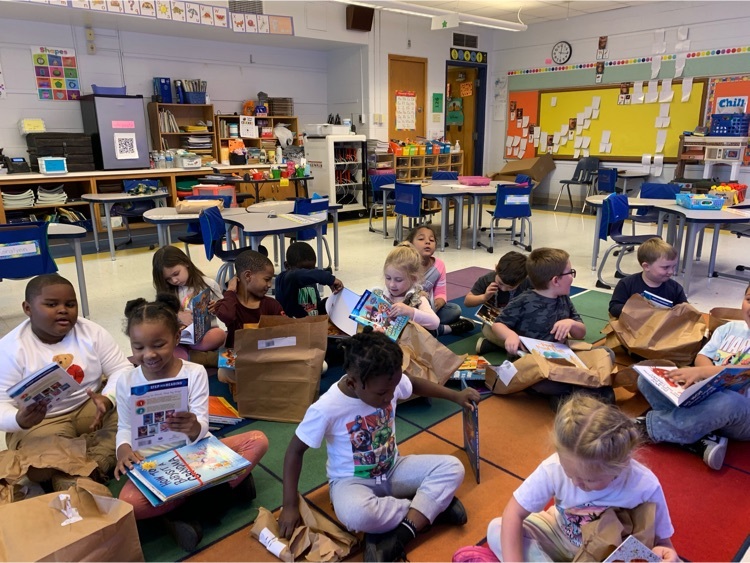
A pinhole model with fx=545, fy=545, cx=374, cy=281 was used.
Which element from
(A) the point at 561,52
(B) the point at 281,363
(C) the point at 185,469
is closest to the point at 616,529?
(C) the point at 185,469

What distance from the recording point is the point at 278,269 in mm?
5352

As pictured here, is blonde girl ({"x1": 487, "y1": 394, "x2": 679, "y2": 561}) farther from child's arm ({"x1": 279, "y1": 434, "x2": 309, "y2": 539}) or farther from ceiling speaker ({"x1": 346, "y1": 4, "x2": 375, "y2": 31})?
ceiling speaker ({"x1": 346, "y1": 4, "x2": 375, "y2": 31})

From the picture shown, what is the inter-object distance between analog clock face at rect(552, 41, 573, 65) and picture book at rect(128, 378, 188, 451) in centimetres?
932

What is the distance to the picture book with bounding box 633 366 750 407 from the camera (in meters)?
1.94

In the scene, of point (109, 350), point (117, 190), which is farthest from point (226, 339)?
point (117, 190)

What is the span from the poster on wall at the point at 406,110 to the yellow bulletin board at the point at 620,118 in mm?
2290

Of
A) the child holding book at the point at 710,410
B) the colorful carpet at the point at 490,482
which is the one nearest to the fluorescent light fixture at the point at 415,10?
the colorful carpet at the point at 490,482

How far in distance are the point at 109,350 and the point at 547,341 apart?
1898 mm

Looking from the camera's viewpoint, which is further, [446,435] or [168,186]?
[168,186]

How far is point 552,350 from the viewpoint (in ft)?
8.12

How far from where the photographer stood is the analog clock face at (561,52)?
9.12 metres

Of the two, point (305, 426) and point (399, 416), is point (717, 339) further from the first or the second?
point (305, 426)

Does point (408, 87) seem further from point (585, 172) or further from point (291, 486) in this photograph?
point (291, 486)

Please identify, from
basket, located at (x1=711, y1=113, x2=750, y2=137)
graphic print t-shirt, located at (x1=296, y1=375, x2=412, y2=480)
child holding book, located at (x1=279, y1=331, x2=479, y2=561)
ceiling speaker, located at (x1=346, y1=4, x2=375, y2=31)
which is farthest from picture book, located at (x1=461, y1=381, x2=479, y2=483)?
ceiling speaker, located at (x1=346, y1=4, x2=375, y2=31)
